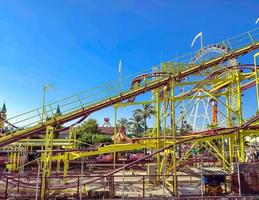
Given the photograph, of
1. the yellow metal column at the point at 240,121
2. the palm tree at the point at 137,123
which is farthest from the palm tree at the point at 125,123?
the yellow metal column at the point at 240,121

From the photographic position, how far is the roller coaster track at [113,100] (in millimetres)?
16453

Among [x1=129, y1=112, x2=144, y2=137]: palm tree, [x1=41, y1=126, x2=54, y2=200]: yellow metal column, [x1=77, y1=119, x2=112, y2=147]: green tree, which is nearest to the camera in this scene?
[x1=41, y1=126, x2=54, y2=200]: yellow metal column

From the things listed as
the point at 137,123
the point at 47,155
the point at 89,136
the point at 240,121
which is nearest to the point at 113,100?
the point at 47,155

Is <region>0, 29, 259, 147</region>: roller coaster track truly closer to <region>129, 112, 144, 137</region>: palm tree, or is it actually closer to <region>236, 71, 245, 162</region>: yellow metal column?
<region>236, 71, 245, 162</region>: yellow metal column

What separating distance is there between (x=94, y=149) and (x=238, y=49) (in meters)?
13.1

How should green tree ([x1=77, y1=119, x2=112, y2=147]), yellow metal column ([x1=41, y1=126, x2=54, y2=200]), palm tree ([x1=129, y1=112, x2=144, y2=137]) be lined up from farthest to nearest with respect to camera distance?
1. palm tree ([x1=129, y1=112, x2=144, y2=137])
2. green tree ([x1=77, y1=119, x2=112, y2=147])
3. yellow metal column ([x1=41, y1=126, x2=54, y2=200])

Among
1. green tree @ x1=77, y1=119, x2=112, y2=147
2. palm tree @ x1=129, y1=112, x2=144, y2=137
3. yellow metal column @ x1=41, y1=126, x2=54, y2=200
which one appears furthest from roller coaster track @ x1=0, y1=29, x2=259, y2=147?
palm tree @ x1=129, y1=112, x2=144, y2=137

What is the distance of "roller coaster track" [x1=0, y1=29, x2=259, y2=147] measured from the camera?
54.0ft

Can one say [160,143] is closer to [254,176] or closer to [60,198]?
[254,176]

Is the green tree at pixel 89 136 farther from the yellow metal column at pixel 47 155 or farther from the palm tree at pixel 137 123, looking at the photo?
the yellow metal column at pixel 47 155

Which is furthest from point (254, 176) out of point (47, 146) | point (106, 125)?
point (106, 125)

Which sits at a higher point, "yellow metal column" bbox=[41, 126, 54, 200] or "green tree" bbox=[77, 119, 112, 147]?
"green tree" bbox=[77, 119, 112, 147]

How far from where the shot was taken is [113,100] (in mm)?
18141

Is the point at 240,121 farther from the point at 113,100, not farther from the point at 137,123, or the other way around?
the point at 137,123
